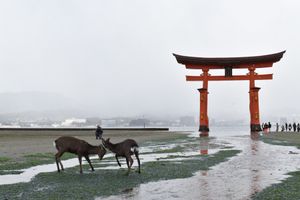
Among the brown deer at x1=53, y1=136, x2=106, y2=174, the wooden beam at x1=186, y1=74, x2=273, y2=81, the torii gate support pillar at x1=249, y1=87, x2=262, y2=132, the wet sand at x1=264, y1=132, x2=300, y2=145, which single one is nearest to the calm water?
the brown deer at x1=53, y1=136, x2=106, y2=174

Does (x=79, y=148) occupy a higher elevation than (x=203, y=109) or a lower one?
lower

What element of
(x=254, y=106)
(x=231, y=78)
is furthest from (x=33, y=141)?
(x=254, y=106)

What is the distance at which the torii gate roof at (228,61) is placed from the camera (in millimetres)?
51281

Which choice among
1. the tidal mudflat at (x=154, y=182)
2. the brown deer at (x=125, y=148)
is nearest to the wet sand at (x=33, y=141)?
the tidal mudflat at (x=154, y=182)

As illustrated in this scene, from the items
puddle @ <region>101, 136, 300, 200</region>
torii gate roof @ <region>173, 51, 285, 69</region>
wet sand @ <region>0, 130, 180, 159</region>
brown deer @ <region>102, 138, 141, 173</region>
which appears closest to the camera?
puddle @ <region>101, 136, 300, 200</region>

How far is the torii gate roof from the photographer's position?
2019 inches

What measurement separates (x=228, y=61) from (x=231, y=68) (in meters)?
1.46

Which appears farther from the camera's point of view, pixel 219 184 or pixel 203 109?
pixel 203 109

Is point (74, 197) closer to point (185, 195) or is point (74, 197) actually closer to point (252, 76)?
point (185, 195)

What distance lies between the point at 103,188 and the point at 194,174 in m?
4.06

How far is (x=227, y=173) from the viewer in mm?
13086

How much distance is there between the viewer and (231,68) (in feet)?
174

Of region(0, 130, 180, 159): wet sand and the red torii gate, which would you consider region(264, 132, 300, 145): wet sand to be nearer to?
the red torii gate

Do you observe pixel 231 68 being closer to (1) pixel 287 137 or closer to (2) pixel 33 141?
(1) pixel 287 137
